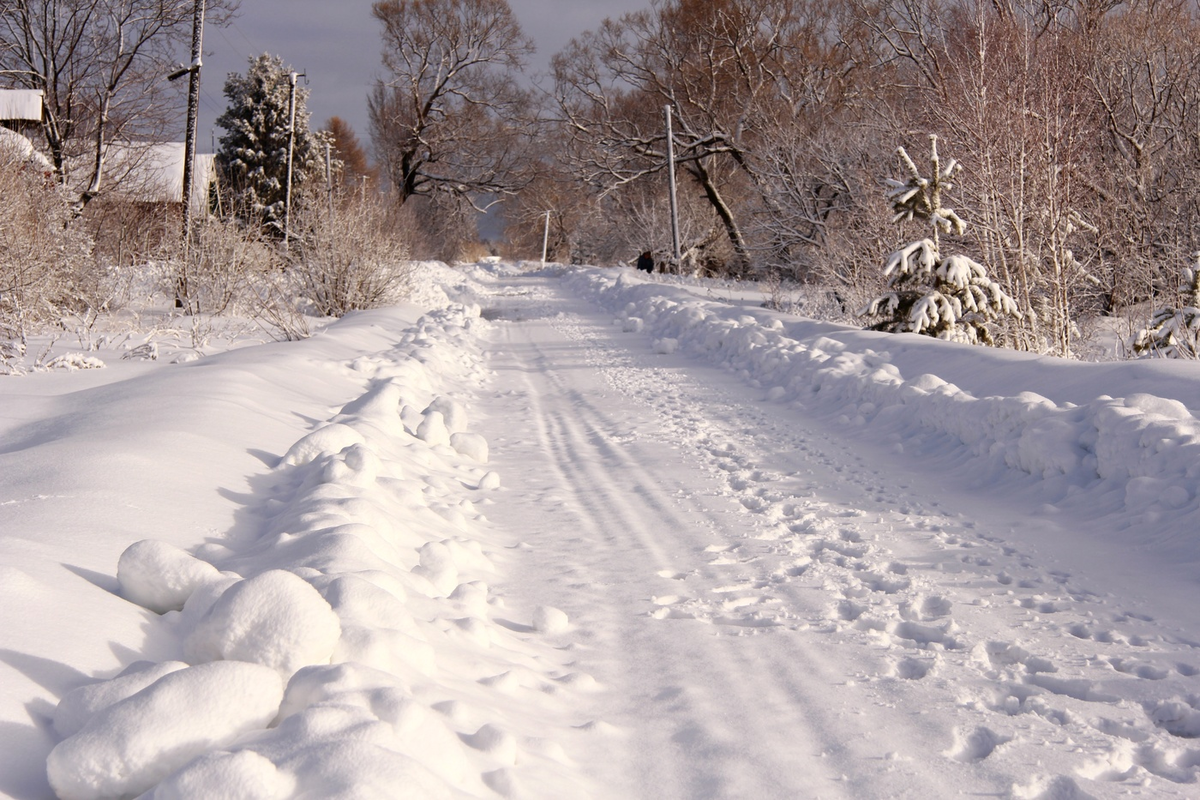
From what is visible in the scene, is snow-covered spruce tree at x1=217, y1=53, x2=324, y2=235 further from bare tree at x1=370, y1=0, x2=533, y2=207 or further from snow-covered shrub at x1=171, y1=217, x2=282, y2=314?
snow-covered shrub at x1=171, y1=217, x2=282, y2=314

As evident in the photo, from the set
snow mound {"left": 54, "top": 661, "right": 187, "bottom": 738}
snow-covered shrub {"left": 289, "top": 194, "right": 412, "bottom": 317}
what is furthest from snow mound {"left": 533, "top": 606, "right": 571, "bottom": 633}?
snow-covered shrub {"left": 289, "top": 194, "right": 412, "bottom": 317}

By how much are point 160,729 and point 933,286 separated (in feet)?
32.1

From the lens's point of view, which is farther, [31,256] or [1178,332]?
[31,256]

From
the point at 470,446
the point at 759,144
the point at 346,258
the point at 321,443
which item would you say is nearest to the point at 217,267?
the point at 346,258

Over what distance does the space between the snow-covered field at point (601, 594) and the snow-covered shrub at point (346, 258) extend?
6780 millimetres

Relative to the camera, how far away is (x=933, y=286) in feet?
32.9

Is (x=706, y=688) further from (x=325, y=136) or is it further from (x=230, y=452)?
(x=325, y=136)

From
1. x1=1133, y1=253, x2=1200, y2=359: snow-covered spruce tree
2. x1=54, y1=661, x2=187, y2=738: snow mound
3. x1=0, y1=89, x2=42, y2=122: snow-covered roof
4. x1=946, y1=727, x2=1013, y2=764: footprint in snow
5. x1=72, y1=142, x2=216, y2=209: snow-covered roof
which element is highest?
x1=0, y1=89, x2=42, y2=122: snow-covered roof

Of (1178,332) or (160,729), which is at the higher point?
(1178,332)

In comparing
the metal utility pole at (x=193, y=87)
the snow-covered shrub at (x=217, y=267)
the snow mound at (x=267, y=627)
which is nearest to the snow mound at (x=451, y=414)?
the snow mound at (x=267, y=627)

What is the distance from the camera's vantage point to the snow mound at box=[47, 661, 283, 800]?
176cm

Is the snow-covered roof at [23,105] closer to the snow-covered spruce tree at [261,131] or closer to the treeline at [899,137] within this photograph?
the snow-covered spruce tree at [261,131]

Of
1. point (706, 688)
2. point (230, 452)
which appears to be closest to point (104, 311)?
point (230, 452)

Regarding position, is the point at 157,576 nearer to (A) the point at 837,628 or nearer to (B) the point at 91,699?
(B) the point at 91,699
